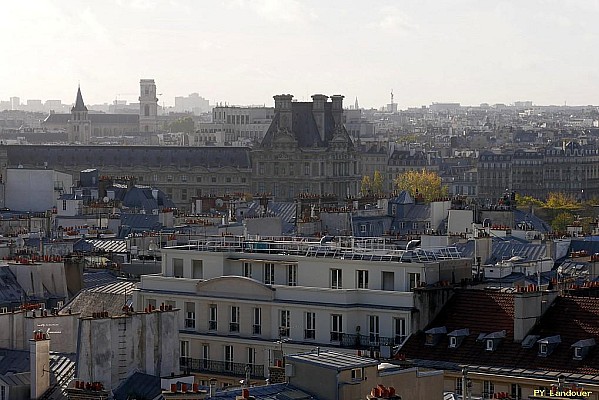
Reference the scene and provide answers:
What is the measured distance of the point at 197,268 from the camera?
50000 millimetres

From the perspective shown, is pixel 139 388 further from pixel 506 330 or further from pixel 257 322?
pixel 257 322

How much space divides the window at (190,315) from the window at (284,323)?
245 cm

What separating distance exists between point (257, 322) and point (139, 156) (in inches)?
5066

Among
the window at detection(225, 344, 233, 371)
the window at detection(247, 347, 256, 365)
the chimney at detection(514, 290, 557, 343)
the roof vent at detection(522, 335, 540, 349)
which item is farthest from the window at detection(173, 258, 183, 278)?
the roof vent at detection(522, 335, 540, 349)

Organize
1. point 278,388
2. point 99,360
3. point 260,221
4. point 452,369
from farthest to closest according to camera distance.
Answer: point 260,221, point 452,369, point 99,360, point 278,388

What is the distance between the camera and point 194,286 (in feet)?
161

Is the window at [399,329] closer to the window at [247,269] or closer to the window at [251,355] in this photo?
the window at [251,355]

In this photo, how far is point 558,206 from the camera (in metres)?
137

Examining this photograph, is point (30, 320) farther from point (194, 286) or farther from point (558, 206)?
point (558, 206)

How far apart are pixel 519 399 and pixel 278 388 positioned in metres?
7.84

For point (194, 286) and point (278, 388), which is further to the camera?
point (194, 286)

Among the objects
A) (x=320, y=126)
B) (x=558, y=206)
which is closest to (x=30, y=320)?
(x=558, y=206)

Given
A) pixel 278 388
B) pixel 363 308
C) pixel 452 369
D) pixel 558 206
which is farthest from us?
pixel 558 206

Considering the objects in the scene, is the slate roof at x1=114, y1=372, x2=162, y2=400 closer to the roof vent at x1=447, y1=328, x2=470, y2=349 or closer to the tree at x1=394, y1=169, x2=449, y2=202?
the roof vent at x1=447, y1=328, x2=470, y2=349
